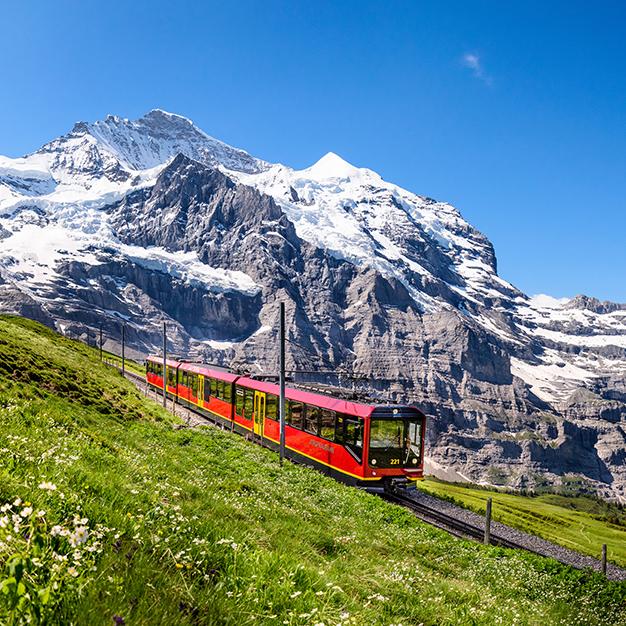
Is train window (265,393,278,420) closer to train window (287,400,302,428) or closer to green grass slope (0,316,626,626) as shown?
train window (287,400,302,428)

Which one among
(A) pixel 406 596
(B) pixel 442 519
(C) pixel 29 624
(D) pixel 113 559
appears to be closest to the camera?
(C) pixel 29 624

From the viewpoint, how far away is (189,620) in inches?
136

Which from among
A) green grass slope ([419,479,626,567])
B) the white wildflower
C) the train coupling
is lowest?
green grass slope ([419,479,626,567])

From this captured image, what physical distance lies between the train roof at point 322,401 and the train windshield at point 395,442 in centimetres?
75

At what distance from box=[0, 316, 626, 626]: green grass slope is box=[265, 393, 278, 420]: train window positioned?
47.9 feet

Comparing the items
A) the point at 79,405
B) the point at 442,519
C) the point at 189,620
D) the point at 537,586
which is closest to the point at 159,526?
the point at 189,620

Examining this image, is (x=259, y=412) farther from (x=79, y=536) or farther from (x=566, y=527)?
(x=79, y=536)

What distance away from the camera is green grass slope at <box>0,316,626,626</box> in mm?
3192

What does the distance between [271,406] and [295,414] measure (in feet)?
11.0

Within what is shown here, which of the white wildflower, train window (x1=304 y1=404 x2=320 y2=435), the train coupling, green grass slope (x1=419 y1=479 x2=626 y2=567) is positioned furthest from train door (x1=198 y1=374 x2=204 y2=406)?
the white wildflower

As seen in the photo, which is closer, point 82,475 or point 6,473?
point 6,473

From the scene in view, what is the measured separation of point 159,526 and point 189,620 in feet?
6.03

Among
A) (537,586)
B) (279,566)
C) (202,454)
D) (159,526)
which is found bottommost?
(537,586)

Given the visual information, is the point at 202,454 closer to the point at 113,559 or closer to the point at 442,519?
the point at 442,519
